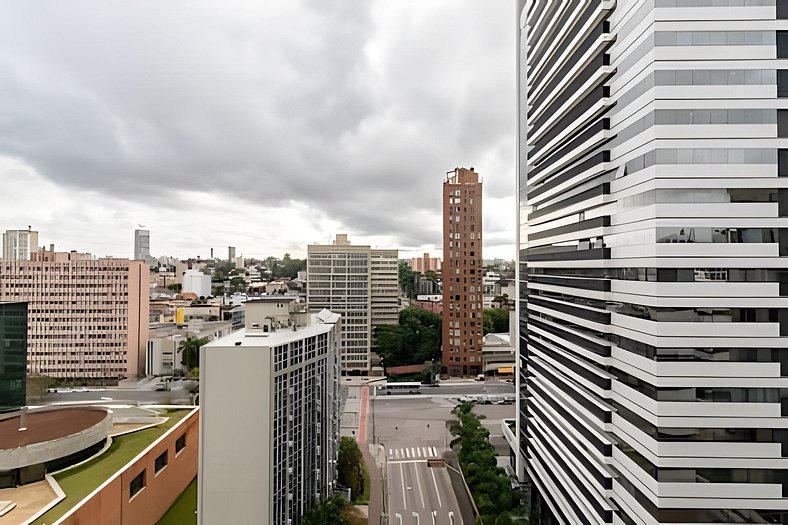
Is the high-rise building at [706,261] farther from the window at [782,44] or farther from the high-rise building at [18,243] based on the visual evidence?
the high-rise building at [18,243]

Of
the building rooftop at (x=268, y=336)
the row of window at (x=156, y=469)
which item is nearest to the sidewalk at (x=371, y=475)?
the building rooftop at (x=268, y=336)

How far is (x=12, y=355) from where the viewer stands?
44.3 feet

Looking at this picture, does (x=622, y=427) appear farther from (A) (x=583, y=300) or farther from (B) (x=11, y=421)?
(B) (x=11, y=421)

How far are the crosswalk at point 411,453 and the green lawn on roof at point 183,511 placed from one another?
9.60 metres

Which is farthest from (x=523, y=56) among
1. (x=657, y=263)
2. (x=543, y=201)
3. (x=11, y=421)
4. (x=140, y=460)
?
(x=11, y=421)

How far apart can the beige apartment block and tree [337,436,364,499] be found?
26.6 m

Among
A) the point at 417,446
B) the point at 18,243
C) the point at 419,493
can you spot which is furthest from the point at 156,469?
the point at 18,243

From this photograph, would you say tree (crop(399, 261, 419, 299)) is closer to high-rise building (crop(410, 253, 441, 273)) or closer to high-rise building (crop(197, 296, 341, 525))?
high-rise building (crop(410, 253, 441, 273))

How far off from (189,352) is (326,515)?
27.2m

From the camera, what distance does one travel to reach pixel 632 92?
30.0 ft

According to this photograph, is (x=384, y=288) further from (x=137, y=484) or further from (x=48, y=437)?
(x=48, y=437)

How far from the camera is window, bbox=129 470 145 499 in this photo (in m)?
14.3

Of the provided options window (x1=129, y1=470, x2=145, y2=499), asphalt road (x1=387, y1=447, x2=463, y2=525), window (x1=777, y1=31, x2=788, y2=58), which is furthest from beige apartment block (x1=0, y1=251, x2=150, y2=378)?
window (x1=777, y1=31, x2=788, y2=58)

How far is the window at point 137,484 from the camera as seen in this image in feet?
46.8
